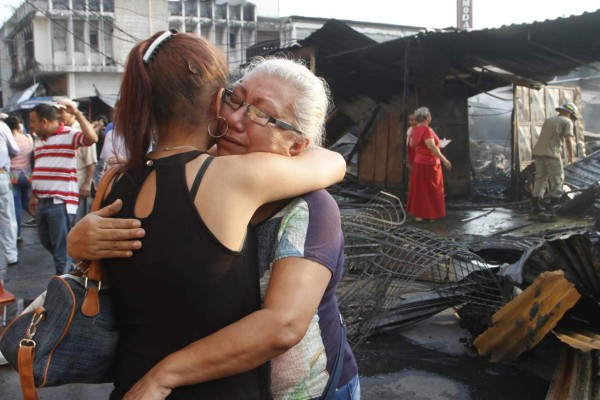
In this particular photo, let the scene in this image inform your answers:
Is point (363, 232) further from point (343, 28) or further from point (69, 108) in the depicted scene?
point (343, 28)

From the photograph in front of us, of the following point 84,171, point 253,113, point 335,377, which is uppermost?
point 253,113

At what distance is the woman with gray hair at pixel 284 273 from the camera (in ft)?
4.10

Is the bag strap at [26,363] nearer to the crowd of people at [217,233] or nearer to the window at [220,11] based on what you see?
the crowd of people at [217,233]

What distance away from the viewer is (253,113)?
1430 millimetres

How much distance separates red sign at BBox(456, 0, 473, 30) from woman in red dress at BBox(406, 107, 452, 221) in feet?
63.4

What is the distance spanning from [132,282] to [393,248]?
286 cm

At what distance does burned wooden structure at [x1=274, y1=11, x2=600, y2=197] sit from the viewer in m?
8.55

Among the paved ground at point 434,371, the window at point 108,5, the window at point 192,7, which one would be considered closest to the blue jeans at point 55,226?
the paved ground at point 434,371

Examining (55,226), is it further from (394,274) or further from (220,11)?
(220,11)

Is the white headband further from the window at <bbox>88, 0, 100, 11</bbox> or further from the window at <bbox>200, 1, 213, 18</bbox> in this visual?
the window at <bbox>88, 0, 100, 11</bbox>

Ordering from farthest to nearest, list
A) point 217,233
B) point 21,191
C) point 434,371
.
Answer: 1. point 21,191
2. point 434,371
3. point 217,233

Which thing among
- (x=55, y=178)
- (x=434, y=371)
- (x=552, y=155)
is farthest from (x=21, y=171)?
(x=552, y=155)

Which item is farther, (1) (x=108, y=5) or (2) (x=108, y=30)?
(2) (x=108, y=30)

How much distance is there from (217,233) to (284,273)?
182 mm
